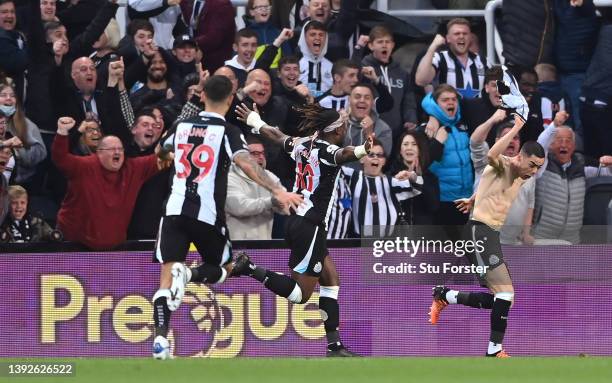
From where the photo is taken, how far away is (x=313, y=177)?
44.1 feet

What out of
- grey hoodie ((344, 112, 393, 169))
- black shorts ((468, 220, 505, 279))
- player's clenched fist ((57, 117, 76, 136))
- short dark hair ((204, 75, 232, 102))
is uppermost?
short dark hair ((204, 75, 232, 102))

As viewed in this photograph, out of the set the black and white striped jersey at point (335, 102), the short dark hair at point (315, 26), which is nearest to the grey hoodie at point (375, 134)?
the black and white striped jersey at point (335, 102)

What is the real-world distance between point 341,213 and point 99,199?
2.40 m

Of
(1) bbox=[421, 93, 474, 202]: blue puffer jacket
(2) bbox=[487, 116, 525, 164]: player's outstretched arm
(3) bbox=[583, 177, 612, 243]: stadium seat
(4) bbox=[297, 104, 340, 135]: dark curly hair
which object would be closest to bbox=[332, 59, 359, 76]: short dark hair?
(1) bbox=[421, 93, 474, 202]: blue puffer jacket

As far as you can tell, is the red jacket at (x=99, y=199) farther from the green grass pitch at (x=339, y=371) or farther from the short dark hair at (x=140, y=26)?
the green grass pitch at (x=339, y=371)

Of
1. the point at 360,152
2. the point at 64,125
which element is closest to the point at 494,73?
the point at 360,152

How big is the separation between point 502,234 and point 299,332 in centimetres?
239

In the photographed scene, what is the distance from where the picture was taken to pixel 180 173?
12.1m

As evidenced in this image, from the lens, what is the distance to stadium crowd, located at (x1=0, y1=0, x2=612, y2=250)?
49.1 ft

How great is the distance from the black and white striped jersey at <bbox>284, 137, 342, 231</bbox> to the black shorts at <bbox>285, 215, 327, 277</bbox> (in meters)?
0.07

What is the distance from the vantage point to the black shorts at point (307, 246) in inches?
530

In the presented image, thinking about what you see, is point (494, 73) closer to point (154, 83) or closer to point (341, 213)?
point (341, 213)

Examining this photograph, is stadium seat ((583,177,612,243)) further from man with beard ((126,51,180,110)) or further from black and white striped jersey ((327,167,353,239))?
man with beard ((126,51,180,110))

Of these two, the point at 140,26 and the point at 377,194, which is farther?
the point at 140,26
